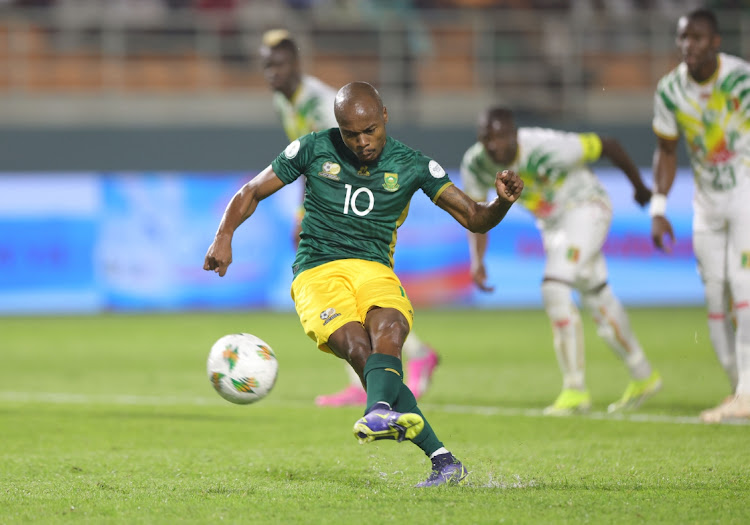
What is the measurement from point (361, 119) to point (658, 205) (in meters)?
3.25

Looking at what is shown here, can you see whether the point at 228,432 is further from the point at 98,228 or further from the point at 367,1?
the point at 367,1

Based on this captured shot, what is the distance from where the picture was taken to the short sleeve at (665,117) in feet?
23.9

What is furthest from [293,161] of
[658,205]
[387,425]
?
[658,205]

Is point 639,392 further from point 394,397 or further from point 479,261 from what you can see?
point 394,397

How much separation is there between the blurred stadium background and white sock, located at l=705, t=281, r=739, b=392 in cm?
921

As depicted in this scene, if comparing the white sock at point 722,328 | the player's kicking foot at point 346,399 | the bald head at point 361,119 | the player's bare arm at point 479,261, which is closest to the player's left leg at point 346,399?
the player's kicking foot at point 346,399

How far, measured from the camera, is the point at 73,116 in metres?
17.2

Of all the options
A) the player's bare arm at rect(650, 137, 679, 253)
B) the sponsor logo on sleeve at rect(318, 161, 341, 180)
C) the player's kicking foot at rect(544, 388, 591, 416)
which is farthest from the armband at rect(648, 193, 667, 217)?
the sponsor logo on sleeve at rect(318, 161, 341, 180)

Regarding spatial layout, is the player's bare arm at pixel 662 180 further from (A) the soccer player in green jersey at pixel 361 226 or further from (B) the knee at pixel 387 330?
(B) the knee at pixel 387 330

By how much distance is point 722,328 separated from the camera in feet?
24.2

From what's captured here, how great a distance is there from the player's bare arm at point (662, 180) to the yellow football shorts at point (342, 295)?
2.85 meters

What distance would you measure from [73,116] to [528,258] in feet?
23.7

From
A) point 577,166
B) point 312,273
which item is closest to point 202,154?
point 577,166

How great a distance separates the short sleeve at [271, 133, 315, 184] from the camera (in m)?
5.07
